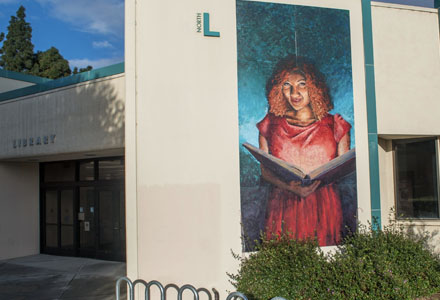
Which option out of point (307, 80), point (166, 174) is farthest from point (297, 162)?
point (166, 174)

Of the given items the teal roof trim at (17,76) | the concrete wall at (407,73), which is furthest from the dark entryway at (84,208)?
the concrete wall at (407,73)

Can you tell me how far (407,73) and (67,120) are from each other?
9.38 m

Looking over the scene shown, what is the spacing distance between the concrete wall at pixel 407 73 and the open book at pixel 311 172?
1460mm

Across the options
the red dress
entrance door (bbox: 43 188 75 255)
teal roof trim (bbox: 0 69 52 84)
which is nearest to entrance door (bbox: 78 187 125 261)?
entrance door (bbox: 43 188 75 255)

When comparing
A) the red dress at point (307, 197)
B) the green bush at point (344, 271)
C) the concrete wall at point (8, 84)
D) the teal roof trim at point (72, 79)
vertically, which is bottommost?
the green bush at point (344, 271)

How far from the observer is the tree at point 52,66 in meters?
35.6

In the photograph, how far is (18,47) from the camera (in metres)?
38.3

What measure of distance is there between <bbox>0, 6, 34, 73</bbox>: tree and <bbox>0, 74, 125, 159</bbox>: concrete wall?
86.6 feet

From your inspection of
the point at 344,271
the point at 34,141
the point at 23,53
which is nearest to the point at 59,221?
the point at 34,141

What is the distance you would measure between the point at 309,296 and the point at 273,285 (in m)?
0.65

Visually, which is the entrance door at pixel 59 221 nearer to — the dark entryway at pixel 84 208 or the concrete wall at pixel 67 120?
the dark entryway at pixel 84 208

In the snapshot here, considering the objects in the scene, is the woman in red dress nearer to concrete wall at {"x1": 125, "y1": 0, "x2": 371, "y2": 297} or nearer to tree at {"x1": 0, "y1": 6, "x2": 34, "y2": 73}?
concrete wall at {"x1": 125, "y1": 0, "x2": 371, "y2": 297}

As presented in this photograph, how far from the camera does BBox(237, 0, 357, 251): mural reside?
924cm

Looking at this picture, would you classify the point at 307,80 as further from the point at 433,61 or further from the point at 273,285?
the point at 273,285
